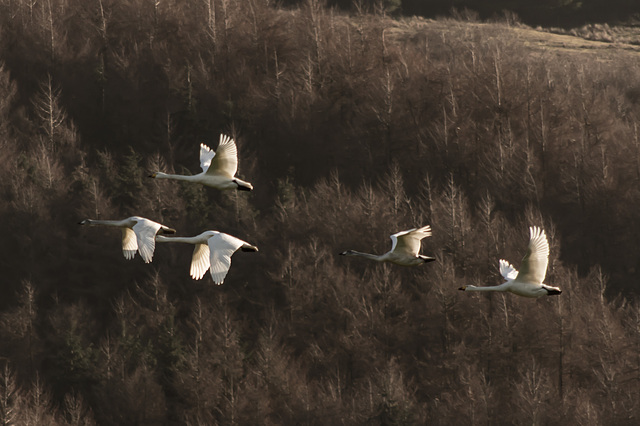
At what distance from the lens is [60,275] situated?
107 m

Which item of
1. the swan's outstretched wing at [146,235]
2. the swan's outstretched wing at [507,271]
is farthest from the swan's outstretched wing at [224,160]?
the swan's outstretched wing at [507,271]

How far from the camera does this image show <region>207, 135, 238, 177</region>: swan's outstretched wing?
36219mm

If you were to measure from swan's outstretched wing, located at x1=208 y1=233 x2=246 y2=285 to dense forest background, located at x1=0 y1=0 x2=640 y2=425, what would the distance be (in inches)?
2153

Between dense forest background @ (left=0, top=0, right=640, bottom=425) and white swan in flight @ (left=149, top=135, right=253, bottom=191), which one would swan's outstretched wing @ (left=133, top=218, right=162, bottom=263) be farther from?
dense forest background @ (left=0, top=0, right=640, bottom=425)

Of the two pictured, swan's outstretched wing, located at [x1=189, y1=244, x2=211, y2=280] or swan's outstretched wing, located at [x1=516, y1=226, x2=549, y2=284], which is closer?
swan's outstretched wing, located at [x1=516, y1=226, x2=549, y2=284]

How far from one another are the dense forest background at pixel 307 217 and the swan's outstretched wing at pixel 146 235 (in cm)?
5249

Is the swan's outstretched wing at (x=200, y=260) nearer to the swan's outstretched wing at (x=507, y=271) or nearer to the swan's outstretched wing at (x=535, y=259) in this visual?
the swan's outstretched wing at (x=507, y=271)

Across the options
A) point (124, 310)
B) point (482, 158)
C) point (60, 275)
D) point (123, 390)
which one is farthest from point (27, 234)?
point (482, 158)

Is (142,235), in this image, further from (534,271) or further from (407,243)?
(534,271)

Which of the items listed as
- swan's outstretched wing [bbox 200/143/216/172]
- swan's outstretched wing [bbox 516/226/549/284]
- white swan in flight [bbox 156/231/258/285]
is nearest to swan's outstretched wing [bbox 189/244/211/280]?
white swan in flight [bbox 156/231/258/285]

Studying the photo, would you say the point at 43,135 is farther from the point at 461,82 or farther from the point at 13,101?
the point at 461,82

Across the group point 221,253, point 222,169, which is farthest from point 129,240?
point 221,253

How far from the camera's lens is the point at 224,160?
119 feet

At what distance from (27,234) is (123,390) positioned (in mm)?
21739
